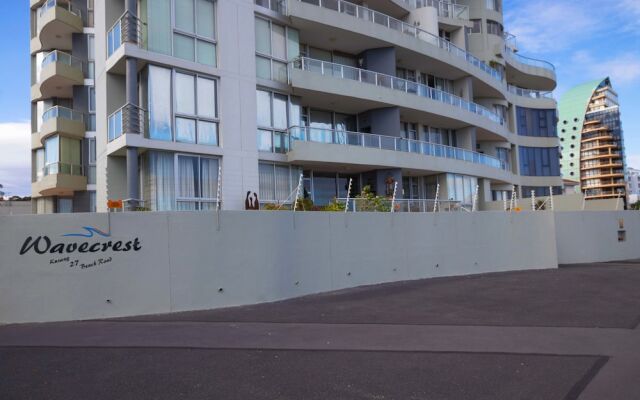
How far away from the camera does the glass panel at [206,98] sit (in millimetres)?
18812

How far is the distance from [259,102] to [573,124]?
495 ft

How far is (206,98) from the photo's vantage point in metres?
19.0

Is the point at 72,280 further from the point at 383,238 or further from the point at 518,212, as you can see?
the point at 518,212

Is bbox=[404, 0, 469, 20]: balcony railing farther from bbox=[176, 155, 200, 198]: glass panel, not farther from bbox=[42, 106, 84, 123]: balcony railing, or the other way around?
bbox=[42, 106, 84, 123]: balcony railing

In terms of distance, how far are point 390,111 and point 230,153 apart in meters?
9.94

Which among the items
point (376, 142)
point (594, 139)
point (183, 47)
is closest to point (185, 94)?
point (183, 47)

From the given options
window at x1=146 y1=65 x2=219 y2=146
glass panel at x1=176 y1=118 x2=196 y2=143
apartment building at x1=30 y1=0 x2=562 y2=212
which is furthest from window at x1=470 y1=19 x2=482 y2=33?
glass panel at x1=176 y1=118 x2=196 y2=143

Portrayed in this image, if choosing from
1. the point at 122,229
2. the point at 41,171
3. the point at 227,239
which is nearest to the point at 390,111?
the point at 227,239

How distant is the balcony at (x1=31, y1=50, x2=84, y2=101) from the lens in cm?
2756

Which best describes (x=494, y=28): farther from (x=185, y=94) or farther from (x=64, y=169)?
(x=64, y=169)

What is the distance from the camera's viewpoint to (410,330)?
948 centimetres

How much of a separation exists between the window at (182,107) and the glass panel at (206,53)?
0.63 meters

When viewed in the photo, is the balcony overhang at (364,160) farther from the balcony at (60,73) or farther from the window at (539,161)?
the balcony at (60,73)

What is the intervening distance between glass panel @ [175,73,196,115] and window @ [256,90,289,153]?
9.59 feet
